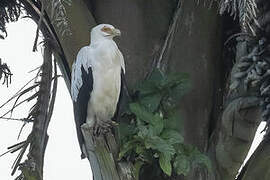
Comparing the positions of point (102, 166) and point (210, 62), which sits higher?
point (210, 62)

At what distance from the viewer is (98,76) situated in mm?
2998

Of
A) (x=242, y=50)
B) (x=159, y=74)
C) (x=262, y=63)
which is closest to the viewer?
(x=262, y=63)

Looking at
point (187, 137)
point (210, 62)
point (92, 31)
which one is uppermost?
point (92, 31)

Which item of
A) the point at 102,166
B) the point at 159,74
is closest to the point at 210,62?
the point at 159,74

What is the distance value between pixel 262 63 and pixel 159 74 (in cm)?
57

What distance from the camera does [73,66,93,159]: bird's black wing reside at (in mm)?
3000

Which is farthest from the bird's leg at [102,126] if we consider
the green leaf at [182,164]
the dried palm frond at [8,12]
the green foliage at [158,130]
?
the dried palm frond at [8,12]

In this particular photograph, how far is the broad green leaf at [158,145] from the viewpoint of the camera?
2684mm

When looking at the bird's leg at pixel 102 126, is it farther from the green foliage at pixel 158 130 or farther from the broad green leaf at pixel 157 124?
the broad green leaf at pixel 157 124

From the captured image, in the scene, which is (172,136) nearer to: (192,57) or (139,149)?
(139,149)

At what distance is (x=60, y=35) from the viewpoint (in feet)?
9.87

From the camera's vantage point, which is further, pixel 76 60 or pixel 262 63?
pixel 76 60

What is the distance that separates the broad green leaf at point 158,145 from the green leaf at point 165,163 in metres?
A: 0.02

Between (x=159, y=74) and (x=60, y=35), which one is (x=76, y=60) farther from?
(x=159, y=74)
